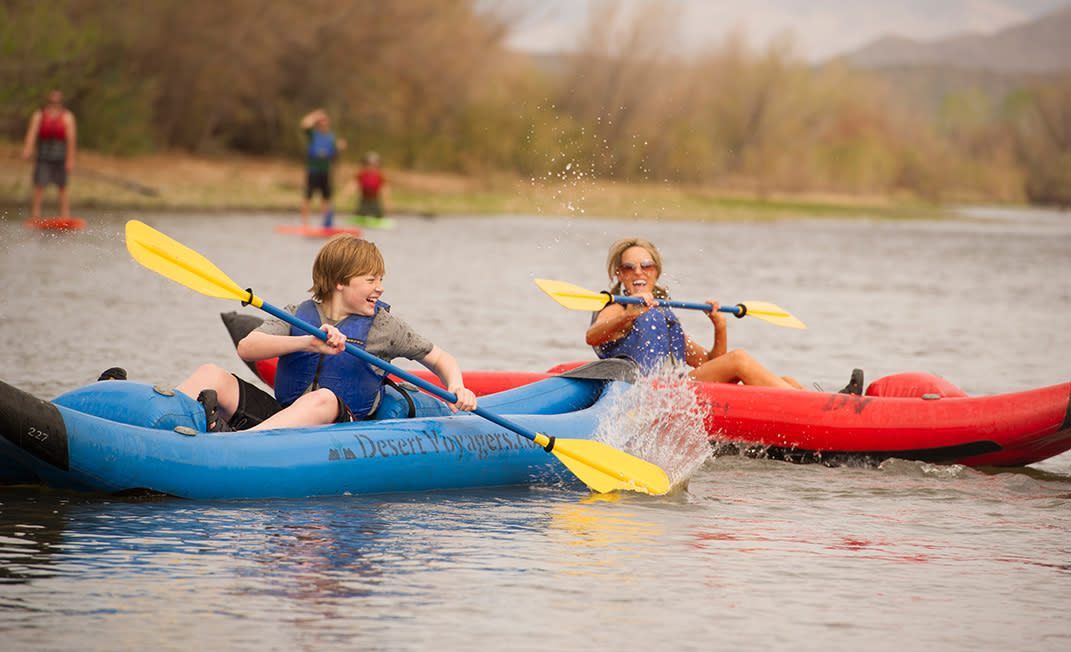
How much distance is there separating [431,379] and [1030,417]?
2.62m

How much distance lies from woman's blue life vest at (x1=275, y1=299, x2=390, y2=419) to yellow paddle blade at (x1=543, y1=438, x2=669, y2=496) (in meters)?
0.75

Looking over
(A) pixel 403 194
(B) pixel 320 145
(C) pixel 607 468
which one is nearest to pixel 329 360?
(C) pixel 607 468

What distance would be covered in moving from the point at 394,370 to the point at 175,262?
2.90 ft

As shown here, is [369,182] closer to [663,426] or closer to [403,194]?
[403,194]

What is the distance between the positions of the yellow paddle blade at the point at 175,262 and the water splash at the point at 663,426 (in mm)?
1567

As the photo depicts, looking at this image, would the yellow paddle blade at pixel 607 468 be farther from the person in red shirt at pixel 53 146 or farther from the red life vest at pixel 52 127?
the red life vest at pixel 52 127

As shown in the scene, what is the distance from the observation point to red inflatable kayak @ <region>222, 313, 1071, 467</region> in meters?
5.94

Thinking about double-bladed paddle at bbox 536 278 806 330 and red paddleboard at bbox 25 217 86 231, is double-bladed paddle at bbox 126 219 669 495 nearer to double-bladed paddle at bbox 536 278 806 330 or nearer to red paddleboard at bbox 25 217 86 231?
double-bladed paddle at bbox 536 278 806 330

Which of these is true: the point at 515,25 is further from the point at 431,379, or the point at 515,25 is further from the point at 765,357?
the point at 431,379

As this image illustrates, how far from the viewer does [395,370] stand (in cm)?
484

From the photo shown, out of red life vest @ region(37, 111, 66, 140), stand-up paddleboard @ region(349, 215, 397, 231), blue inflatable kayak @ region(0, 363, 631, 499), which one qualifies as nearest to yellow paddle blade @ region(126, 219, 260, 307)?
blue inflatable kayak @ region(0, 363, 631, 499)

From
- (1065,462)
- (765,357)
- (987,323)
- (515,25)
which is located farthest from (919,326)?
(515,25)

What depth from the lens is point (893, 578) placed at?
423cm

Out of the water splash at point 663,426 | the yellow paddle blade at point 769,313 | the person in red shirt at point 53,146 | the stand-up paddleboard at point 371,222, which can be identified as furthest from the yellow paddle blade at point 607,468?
the stand-up paddleboard at point 371,222
